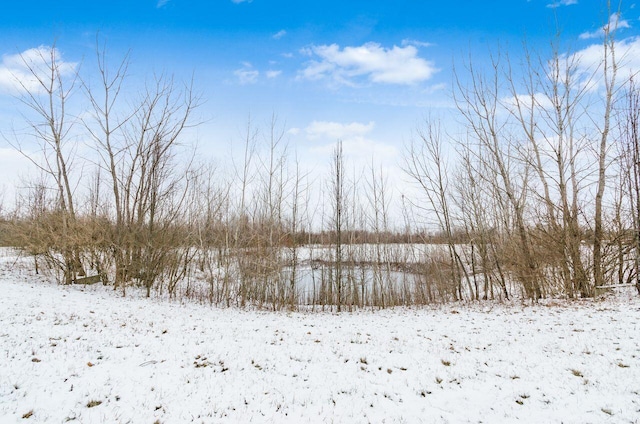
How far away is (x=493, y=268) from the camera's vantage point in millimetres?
13250

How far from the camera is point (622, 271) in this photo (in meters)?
11.4

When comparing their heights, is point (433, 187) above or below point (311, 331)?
above

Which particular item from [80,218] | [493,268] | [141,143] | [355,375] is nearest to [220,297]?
[80,218]

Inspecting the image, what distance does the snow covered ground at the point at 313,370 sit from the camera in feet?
11.5

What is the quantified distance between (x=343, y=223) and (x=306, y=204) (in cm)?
197

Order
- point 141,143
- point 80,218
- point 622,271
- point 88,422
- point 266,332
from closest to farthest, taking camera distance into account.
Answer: point 88,422
point 266,332
point 622,271
point 80,218
point 141,143

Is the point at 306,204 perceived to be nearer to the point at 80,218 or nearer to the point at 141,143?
the point at 141,143

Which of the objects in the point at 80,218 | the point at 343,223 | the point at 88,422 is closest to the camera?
the point at 88,422

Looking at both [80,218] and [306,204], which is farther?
[306,204]

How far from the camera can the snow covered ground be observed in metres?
3.52

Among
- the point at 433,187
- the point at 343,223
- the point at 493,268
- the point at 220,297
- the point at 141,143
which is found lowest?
the point at 220,297

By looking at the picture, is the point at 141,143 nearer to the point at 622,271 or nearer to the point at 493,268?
the point at 493,268

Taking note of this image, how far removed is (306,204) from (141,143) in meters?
7.59

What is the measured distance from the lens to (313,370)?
493 cm
